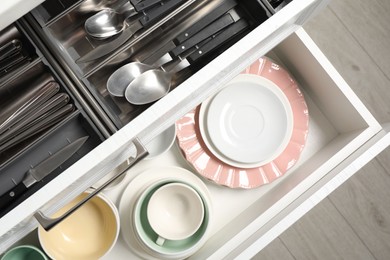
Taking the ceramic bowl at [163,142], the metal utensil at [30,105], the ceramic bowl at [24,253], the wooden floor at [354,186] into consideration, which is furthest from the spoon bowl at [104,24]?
the wooden floor at [354,186]

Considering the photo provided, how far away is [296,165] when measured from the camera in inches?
47.3

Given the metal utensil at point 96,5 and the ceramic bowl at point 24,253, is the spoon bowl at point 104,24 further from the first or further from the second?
the ceramic bowl at point 24,253

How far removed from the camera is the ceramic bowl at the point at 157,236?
1067 mm

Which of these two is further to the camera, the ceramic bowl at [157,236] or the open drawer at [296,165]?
→ the ceramic bowl at [157,236]

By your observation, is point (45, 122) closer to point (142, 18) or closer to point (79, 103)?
point (79, 103)

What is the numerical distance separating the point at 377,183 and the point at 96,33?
1.09 m

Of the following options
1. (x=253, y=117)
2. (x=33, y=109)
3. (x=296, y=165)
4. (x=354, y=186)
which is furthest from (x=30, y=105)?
(x=354, y=186)

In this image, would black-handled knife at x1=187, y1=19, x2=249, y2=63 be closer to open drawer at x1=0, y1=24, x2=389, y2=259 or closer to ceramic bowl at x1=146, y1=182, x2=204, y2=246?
open drawer at x1=0, y1=24, x2=389, y2=259

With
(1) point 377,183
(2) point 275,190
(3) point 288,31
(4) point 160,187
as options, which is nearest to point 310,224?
(1) point 377,183

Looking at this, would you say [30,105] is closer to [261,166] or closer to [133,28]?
[133,28]

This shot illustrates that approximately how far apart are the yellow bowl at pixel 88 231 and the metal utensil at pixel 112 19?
0.37 meters

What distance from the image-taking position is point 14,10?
586mm

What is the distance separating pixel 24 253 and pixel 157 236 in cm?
26

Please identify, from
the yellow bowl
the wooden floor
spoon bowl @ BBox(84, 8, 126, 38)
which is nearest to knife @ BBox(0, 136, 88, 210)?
spoon bowl @ BBox(84, 8, 126, 38)
